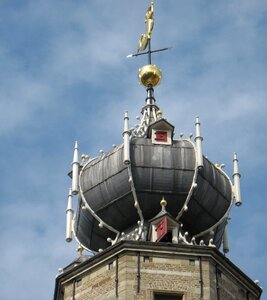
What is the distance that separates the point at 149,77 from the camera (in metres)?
47.8

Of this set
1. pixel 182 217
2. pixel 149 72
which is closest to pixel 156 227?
pixel 182 217

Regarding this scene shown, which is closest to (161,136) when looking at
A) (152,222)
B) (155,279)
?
(152,222)

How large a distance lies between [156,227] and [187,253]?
4.60 ft

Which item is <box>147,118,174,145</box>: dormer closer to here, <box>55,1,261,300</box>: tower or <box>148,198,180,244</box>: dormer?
<box>55,1,261,300</box>: tower

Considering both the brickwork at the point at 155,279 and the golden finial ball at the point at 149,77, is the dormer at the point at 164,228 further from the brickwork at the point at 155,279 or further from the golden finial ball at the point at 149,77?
the golden finial ball at the point at 149,77

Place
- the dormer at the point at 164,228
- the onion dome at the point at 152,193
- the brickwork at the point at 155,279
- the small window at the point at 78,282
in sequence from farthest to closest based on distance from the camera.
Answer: the onion dome at the point at 152,193
the dormer at the point at 164,228
the small window at the point at 78,282
the brickwork at the point at 155,279

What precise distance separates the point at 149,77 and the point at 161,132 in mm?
4424

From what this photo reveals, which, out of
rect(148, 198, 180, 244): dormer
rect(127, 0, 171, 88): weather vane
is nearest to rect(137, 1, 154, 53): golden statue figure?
rect(127, 0, 171, 88): weather vane

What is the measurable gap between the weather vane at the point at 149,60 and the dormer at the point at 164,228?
24.8ft

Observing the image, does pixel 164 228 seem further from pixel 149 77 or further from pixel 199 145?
pixel 149 77

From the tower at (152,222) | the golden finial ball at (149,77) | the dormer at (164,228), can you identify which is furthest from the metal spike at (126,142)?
the golden finial ball at (149,77)

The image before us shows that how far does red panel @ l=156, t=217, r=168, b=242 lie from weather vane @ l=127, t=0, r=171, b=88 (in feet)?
25.8

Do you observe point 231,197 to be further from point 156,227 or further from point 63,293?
point 63,293

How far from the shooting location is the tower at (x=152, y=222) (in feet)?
130
